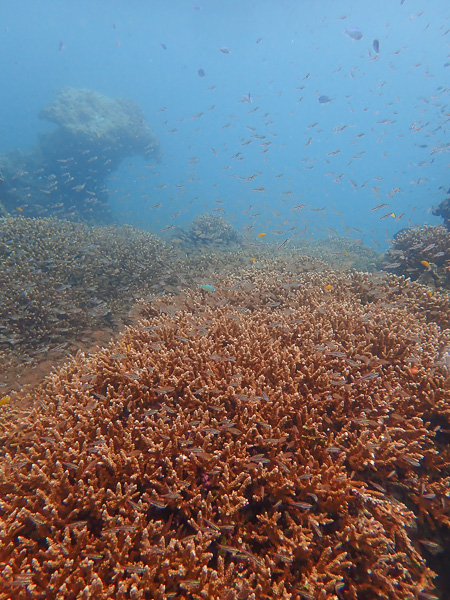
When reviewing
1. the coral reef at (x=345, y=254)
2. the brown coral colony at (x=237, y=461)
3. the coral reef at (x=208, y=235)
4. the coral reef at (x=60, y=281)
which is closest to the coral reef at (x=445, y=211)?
the coral reef at (x=345, y=254)

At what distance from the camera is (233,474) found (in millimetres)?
2941

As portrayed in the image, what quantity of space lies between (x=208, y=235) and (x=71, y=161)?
15288mm

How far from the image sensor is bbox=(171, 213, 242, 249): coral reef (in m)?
18.8

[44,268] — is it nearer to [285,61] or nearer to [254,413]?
[254,413]

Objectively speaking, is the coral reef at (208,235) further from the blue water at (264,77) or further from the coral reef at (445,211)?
the blue water at (264,77)

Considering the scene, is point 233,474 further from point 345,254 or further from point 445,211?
point 345,254

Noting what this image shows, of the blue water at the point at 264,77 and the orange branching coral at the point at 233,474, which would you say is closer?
the orange branching coral at the point at 233,474


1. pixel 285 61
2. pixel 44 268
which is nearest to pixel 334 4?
pixel 44 268

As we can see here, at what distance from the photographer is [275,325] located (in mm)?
5160

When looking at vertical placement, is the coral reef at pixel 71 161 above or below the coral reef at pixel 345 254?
above

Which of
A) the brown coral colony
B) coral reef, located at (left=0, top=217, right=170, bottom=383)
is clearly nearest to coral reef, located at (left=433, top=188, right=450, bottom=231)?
the brown coral colony

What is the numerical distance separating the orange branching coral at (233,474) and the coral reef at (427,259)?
5.40m

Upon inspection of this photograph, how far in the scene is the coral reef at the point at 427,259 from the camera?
897 centimetres

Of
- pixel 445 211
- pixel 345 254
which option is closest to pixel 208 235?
pixel 345 254
